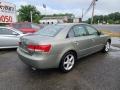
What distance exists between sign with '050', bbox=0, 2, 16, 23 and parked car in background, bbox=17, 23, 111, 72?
1283 cm

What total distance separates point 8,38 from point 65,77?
4469 mm

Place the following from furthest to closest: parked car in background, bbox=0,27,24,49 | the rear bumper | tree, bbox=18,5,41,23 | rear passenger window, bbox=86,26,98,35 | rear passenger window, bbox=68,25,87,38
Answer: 1. tree, bbox=18,5,41,23
2. parked car in background, bbox=0,27,24,49
3. rear passenger window, bbox=86,26,98,35
4. rear passenger window, bbox=68,25,87,38
5. the rear bumper

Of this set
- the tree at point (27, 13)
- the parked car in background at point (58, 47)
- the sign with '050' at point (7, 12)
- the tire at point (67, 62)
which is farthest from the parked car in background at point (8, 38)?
the tree at point (27, 13)

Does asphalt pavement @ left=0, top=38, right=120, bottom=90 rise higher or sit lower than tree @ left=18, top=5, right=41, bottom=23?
lower

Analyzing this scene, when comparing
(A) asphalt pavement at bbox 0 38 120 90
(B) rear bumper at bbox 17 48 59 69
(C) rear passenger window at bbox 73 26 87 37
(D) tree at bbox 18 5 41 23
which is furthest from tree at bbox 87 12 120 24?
(B) rear bumper at bbox 17 48 59 69

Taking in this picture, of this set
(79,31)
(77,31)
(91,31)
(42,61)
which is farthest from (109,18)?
(42,61)

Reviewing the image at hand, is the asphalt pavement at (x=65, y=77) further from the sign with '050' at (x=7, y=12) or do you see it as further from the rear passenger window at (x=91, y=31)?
the sign with '050' at (x=7, y=12)

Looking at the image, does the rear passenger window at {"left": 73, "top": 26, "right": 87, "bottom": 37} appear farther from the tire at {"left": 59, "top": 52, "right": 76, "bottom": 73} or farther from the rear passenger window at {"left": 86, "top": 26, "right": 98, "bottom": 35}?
the tire at {"left": 59, "top": 52, "right": 76, "bottom": 73}

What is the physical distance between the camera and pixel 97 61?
5.71 m

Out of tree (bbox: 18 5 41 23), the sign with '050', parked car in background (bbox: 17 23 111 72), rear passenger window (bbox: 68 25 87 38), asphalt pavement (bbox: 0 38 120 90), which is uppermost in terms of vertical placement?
tree (bbox: 18 5 41 23)

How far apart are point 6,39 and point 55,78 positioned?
4349 mm

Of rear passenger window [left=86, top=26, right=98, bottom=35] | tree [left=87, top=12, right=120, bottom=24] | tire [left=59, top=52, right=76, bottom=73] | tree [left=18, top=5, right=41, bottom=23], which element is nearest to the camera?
A: tire [left=59, top=52, right=76, bottom=73]

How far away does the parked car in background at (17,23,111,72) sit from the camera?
154 inches

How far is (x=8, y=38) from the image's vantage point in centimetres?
744
